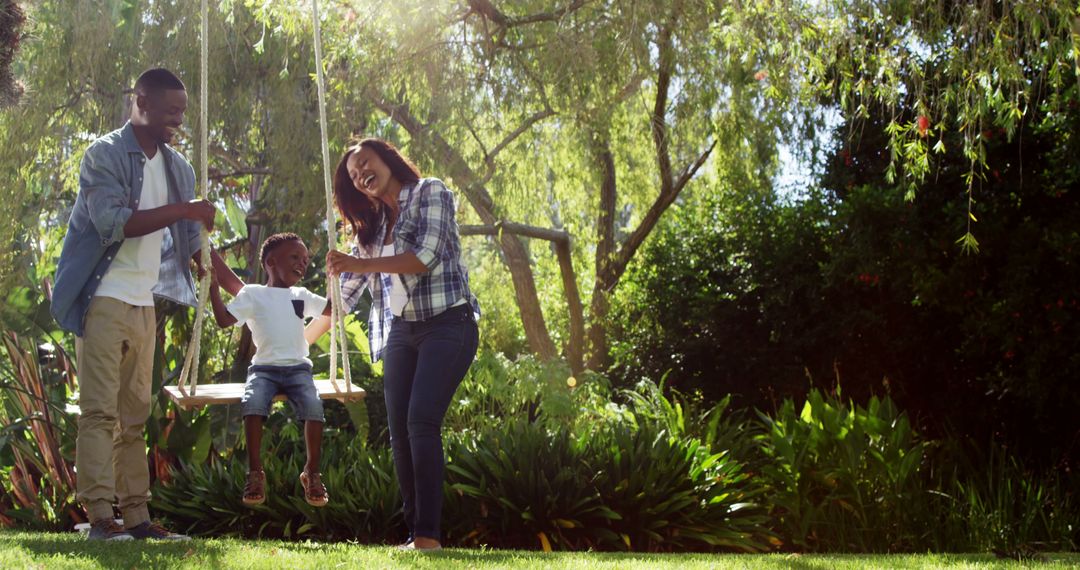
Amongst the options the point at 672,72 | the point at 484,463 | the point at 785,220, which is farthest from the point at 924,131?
the point at 785,220

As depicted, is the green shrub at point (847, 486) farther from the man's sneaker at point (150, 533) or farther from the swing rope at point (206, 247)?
the man's sneaker at point (150, 533)

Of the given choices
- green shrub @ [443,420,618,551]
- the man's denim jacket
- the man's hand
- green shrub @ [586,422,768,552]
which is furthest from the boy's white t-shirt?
green shrub @ [586,422,768,552]

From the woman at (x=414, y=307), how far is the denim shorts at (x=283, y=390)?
0.36 meters

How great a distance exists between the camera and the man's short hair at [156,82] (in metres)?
4.20

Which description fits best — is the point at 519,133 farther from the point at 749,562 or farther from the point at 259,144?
the point at 749,562

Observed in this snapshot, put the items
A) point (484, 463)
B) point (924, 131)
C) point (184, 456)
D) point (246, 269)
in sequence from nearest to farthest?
point (924, 131) → point (484, 463) → point (184, 456) → point (246, 269)

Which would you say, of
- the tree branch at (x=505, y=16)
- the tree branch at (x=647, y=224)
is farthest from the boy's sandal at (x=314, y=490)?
the tree branch at (x=647, y=224)

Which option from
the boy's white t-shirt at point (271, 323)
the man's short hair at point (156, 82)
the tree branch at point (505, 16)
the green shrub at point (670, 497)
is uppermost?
the tree branch at point (505, 16)

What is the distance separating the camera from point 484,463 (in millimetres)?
6012

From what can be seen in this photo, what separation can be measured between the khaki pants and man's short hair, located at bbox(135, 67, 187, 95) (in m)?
0.80

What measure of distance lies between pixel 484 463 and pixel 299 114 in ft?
16.6

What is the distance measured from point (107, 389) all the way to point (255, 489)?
2.24 ft

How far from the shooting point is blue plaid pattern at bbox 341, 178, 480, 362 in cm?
421

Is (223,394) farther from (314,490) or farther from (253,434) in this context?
(314,490)
